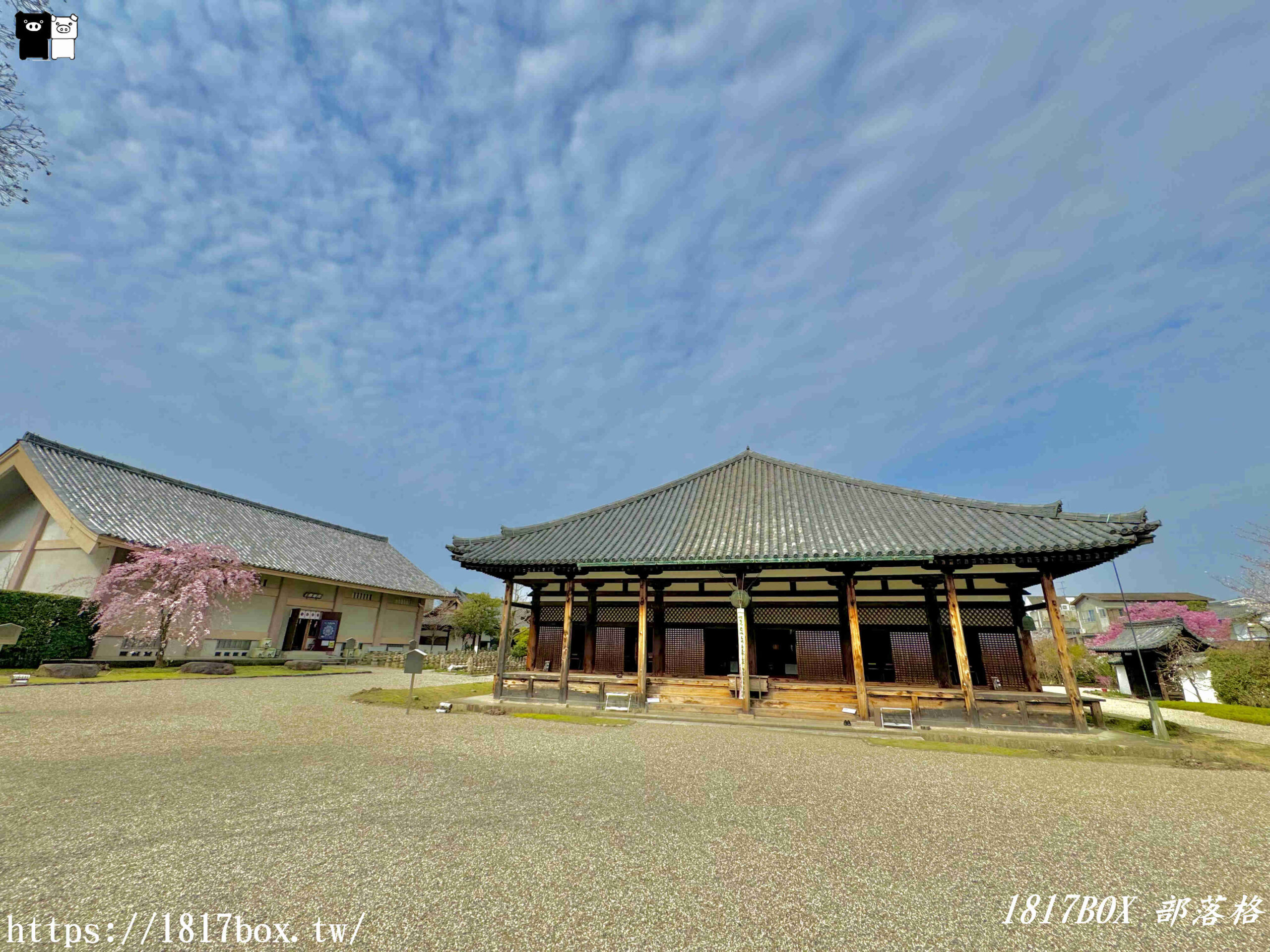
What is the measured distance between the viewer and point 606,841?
438cm

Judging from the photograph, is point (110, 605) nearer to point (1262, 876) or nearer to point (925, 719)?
point (925, 719)

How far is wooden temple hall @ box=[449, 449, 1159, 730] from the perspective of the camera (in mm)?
10594

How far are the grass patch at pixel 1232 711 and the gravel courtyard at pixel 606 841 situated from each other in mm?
12503

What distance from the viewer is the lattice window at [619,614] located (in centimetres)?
1509

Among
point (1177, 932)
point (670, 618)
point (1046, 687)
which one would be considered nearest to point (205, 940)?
point (1177, 932)

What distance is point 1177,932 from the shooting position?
3.35 m

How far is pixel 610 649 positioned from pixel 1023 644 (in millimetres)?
10955

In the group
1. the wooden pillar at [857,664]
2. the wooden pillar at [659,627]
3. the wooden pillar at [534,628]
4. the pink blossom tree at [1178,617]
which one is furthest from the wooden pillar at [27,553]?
the pink blossom tree at [1178,617]

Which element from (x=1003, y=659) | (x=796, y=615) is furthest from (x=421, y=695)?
(x=1003, y=659)

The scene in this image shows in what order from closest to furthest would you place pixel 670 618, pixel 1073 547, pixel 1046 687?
pixel 1073 547
pixel 670 618
pixel 1046 687

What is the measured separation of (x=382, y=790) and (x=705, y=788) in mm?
3805

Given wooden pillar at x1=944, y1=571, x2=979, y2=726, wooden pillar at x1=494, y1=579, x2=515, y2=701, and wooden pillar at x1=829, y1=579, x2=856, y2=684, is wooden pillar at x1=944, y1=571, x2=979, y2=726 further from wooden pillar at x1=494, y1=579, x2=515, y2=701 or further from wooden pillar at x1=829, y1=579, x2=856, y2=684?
wooden pillar at x1=494, y1=579, x2=515, y2=701

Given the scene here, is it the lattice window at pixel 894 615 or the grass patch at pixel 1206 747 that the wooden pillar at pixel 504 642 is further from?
the grass patch at pixel 1206 747

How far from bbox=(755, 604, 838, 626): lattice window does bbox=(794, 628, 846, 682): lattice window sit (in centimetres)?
24
